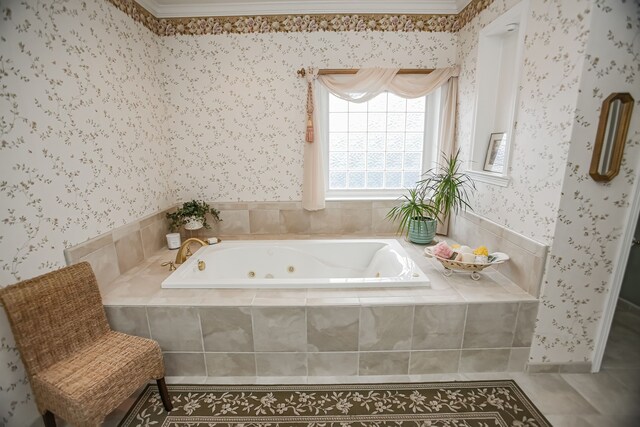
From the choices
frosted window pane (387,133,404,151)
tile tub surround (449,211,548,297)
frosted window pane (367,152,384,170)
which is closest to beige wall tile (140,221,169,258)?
frosted window pane (367,152,384,170)

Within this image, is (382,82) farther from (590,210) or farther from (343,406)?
(343,406)

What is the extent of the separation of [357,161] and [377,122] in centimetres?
43

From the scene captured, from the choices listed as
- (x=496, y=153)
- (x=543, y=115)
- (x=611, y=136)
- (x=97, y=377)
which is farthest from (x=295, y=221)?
(x=611, y=136)

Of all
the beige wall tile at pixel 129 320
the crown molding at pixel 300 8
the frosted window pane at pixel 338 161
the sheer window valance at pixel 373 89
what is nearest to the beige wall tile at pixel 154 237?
the beige wall tile at pixel 129 320

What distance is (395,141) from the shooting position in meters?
3.01

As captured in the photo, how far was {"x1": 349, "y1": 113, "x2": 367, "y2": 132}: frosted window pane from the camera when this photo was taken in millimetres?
2951

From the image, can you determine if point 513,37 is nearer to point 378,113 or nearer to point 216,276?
point 378,113

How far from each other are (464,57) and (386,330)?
7.89 ft

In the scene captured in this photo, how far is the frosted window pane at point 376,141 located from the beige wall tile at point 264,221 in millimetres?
1180

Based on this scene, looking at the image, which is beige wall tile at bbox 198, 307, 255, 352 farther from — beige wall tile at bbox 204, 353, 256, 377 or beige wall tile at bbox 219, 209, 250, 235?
beige wall tile at bbox 219, 209, 250, 235

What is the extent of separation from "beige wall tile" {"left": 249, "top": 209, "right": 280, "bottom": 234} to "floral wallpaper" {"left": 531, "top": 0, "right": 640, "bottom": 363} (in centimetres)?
225

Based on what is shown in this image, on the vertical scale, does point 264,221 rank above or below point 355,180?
below

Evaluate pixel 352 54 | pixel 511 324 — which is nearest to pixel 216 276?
pixel 511 324

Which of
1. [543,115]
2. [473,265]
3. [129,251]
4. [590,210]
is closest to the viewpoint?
[590,210]
